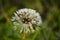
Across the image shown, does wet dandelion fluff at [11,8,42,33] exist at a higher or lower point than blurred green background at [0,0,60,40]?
lower

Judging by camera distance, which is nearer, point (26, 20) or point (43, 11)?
point (26, 20)

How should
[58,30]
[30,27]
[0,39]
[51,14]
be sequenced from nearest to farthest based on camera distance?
[30,27]
[0,39]
[58,30]
[51,14]

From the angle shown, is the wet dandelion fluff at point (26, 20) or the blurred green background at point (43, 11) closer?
the wet dandelion fluff at point (26, 20)

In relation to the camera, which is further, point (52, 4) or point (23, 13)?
point (52, 4)

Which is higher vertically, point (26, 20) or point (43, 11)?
point (43, 11)

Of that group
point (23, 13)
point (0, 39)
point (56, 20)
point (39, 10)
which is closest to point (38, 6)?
point (39, 10)

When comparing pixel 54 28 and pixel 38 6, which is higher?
pixel 38 6

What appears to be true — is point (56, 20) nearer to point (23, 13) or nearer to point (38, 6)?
point (38, 6)

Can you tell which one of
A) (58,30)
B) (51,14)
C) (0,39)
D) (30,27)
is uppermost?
(51,14)

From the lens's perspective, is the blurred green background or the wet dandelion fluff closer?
the wet dandelion fluff

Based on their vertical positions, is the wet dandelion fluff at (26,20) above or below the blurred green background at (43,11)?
below

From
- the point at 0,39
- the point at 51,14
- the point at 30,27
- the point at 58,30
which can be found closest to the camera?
the point at 30,27
